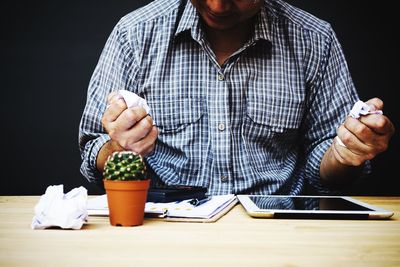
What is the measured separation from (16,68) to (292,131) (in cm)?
112

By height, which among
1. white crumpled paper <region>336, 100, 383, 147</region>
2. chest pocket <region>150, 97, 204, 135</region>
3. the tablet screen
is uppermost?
white crumpled paper <region>336, 100, 383, 147</region>

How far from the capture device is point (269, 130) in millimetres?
1670

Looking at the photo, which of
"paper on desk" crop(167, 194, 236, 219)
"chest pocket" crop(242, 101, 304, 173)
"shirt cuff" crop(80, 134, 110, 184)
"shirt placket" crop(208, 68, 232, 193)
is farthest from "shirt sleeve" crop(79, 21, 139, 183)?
"paper on desk" crop(167, 194, 236, 219)

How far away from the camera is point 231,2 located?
4.84 ft

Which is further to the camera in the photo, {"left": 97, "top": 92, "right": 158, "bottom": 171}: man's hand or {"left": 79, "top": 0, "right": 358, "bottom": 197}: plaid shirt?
{"left": 79, "top": 0, "right": 358, "bottom": 197}: plaid shirt

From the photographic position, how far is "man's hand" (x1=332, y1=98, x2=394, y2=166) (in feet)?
4.02

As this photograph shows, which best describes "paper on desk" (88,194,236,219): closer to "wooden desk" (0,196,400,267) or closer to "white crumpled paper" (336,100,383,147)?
"wooden desk" (0,196,400,267)

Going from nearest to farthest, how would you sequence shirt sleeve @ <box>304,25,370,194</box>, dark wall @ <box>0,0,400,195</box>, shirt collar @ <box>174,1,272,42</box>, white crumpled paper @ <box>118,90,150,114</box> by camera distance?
white crumpled paper @ <box>118,90,150,114</box> → shirt collar @ <box>174,1,272,42</box> → shirt sleeve @ <box>304,25,370,194</box> → dark wall @ <box>0,0,400,195</box>

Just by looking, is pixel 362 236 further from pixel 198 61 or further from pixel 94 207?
pixel 198 61

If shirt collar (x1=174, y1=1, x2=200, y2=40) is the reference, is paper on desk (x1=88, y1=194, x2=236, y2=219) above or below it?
below

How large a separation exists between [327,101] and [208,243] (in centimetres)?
107

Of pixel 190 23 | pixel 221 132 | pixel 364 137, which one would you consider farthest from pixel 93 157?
pixel 364 137

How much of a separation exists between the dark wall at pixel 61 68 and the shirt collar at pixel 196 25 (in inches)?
20.5

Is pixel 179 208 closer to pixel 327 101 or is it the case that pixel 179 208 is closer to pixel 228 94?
pixel 228 94
